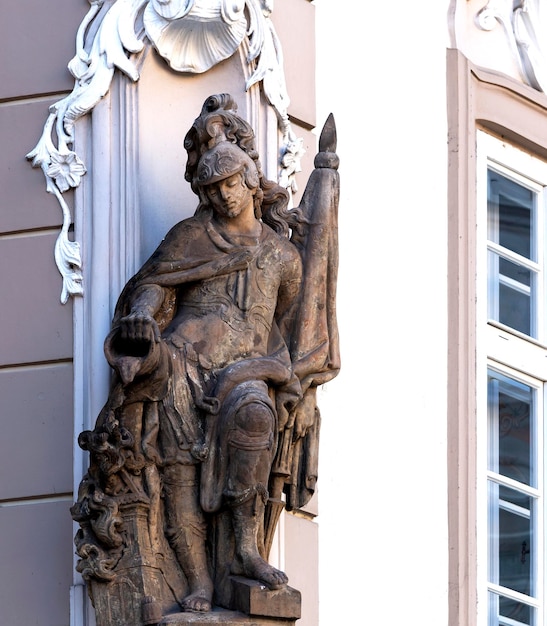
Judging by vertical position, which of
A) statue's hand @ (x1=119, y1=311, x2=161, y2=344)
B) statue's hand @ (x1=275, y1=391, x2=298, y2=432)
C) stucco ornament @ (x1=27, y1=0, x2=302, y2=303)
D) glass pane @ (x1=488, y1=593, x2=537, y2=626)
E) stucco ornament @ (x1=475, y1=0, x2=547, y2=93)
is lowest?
glass pane @ (x1=488, y1=593, x2=537, y2=626)

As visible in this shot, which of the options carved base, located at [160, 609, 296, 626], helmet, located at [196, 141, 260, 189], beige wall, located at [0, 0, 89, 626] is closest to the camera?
carved base, located at [160, 609, 296, 626]

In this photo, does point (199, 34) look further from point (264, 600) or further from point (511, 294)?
point (264, 600)

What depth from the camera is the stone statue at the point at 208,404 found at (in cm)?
691

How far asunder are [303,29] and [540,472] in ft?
4.78

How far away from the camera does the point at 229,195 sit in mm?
7102

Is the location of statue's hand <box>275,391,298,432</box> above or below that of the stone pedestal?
above

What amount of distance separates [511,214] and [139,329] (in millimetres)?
1856

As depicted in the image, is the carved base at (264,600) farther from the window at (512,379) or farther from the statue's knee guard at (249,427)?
the window at (512,379)

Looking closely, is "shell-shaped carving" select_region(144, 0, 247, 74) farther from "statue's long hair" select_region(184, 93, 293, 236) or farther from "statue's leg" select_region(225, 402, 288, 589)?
"statue's leg" select_region(225, 402, 288, 589)

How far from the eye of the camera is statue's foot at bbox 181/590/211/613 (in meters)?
6.87

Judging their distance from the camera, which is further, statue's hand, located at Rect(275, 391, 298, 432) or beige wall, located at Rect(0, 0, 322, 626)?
beige wall, located at Rect(0, 0, 322, 626)

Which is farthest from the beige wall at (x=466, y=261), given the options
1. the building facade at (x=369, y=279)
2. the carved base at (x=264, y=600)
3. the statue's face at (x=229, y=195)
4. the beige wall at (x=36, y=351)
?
the statue's face at (x=229, y=195)

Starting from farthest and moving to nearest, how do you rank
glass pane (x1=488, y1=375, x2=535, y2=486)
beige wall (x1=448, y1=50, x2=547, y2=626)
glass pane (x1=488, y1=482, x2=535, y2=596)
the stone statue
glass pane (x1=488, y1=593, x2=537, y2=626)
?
glass pane (x1=488, y1=375, x2=535, y2=486) → glass pane (x1=488, y1=482, x2=535, y2=596) → glass pane (x1=488, y1=593, x2=537, y2=626) → beige wall (x1=448, y1=50, x2=547, y2=626) → the stone statue

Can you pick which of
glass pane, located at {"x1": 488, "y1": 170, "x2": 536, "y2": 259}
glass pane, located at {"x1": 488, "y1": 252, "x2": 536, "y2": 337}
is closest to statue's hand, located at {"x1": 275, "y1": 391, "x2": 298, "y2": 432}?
glass pane, located at {"x1": 488, "y1": 252, "x2": 536, "y2": 337}
